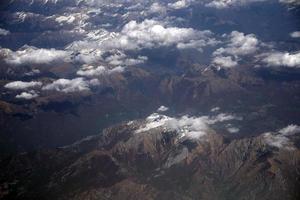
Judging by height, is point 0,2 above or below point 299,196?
above

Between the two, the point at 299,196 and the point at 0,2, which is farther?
the point at 0,2
